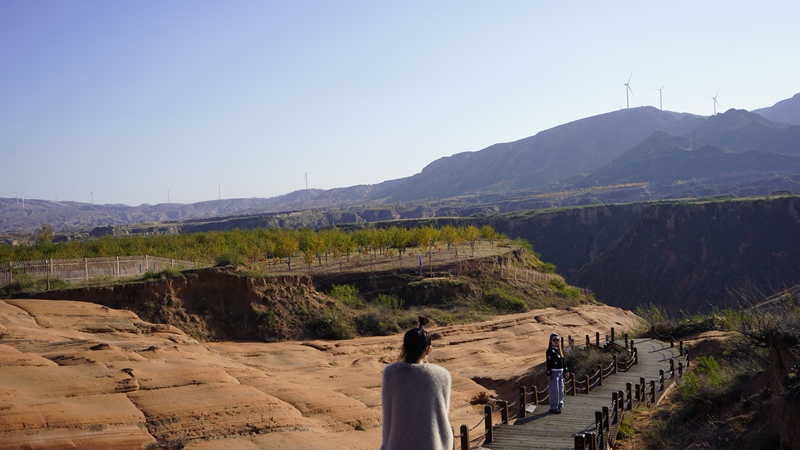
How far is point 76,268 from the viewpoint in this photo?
27.0 m

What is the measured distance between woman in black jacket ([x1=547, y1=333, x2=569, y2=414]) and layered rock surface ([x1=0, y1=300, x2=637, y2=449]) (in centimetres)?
428

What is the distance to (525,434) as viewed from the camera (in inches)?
419

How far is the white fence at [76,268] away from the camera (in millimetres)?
25359

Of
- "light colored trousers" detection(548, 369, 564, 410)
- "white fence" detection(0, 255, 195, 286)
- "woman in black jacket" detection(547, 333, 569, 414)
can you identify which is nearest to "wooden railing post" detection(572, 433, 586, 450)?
"woman in black jacket" detection(547, 333, 569, 414)

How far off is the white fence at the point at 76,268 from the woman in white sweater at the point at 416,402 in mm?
24704

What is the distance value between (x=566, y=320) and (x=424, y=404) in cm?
3516

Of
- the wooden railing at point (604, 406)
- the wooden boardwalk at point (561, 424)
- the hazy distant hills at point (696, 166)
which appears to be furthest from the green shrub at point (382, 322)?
the hazy distant hills at point (696, 166)

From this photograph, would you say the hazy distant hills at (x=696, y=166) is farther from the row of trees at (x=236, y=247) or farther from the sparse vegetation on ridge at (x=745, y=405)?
the sparse vegetation on ridge at (x=745, y=405)

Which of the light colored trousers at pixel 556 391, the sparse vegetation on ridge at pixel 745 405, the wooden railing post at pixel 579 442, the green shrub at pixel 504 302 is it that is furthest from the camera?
the green shrub at pixel 504 302

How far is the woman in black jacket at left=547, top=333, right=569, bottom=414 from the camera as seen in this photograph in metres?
11.6

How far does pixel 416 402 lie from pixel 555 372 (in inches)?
304

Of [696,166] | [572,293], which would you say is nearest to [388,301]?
[572,293]

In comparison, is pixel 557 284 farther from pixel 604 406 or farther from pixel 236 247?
pixel 604 406

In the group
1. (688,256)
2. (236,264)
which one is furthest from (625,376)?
(688,256)
